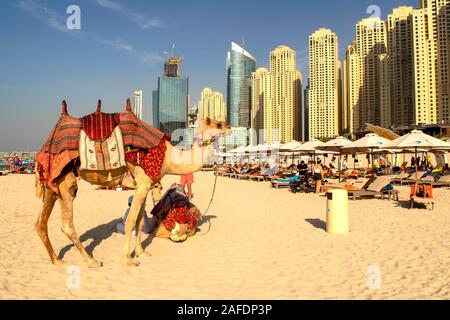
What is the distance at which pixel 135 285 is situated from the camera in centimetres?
495

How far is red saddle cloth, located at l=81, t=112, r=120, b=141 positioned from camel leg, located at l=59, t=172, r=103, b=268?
79cm

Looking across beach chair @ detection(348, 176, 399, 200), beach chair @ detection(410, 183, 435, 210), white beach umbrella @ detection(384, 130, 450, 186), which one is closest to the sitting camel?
beach chair @ detection(410, 183, 435, 210)

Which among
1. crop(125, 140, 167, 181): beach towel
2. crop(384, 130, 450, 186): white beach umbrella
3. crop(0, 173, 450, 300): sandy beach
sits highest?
crop(384, 130, 450, 186): white beach umbrella

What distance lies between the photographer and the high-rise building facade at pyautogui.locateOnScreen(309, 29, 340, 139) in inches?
4830

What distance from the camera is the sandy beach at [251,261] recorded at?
471cm

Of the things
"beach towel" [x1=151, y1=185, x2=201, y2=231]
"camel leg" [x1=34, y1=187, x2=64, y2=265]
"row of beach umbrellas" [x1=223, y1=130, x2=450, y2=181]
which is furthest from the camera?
"row of beach umbrellas" [x1=223, y1=130, x2=450, y2=181]

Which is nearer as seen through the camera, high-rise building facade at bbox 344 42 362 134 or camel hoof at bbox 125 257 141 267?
camel hoof at bbox 125 257 141 267

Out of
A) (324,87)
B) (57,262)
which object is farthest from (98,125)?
(324,87)

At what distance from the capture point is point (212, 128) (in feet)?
21.6

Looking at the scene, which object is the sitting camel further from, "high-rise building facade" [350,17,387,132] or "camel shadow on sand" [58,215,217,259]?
"high-rise building facade" [350,17,387,132]

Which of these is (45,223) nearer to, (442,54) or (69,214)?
(69,214)

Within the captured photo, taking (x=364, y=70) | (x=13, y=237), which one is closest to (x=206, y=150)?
(x=13, y=237)

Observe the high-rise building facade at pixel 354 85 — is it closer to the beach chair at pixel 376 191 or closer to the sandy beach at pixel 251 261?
the beach chair at pixel 376 191

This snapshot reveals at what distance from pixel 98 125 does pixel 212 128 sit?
1.97m
